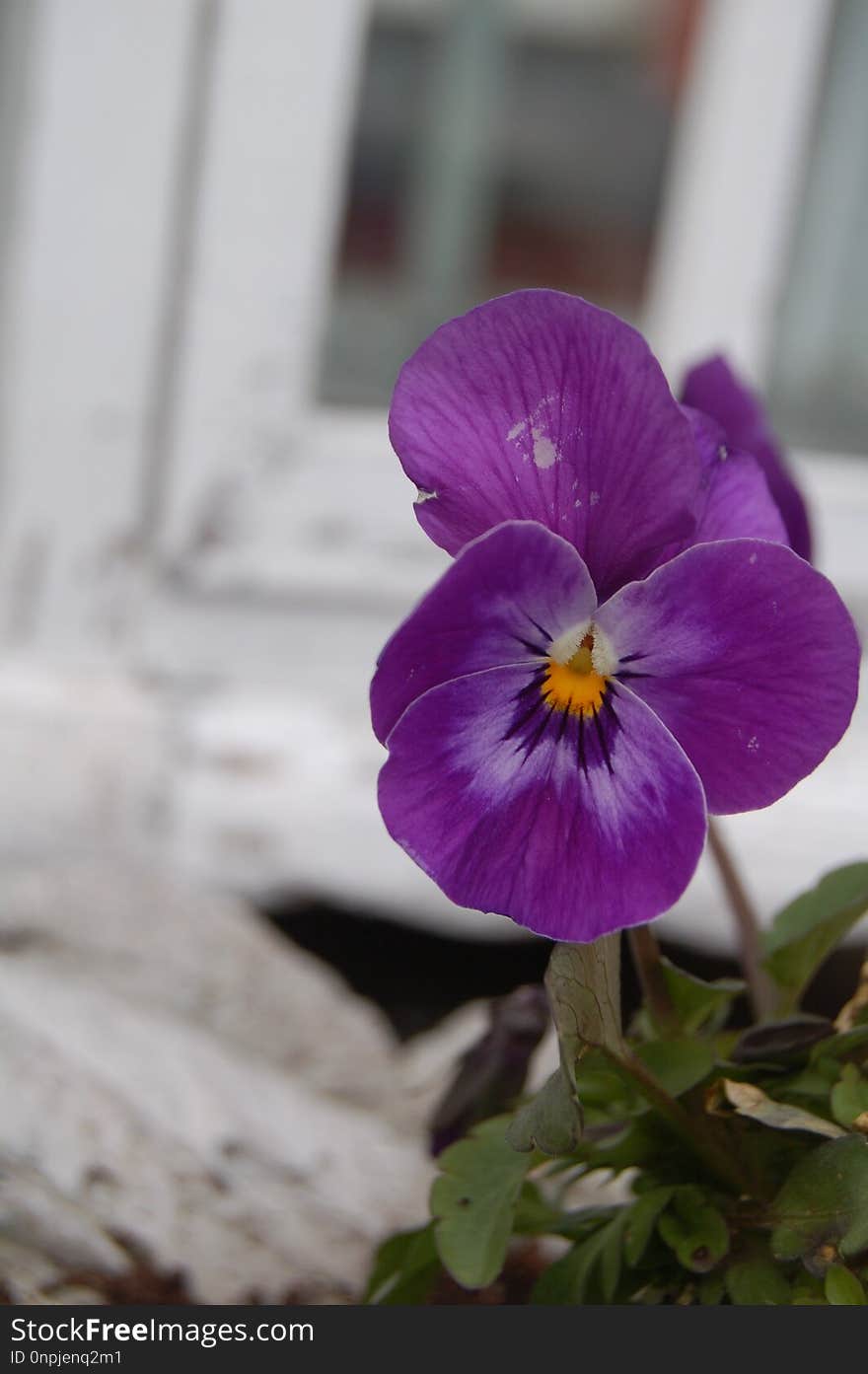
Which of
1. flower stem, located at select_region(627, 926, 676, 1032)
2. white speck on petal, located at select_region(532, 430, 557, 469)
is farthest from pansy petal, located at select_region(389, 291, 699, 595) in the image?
flower stem, located at select_region(627, 926, 676, 1032)

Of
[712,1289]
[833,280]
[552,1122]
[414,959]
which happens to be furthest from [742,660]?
[833,280]

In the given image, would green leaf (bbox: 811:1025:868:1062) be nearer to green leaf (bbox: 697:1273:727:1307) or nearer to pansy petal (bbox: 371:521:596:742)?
green leaf (bbox: 697:1273:727:1307)

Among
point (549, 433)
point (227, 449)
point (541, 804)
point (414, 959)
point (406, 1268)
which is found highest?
point (549, 433)

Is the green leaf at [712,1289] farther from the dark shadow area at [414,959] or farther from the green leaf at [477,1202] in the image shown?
the dark shadow area at [414,959]

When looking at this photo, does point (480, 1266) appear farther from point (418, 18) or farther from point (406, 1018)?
point (418, 18)

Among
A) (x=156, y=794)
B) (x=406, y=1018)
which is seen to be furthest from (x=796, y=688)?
(x=156, y=794)

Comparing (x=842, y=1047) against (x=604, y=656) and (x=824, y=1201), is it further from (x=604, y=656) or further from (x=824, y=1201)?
(x=604, y=656)
